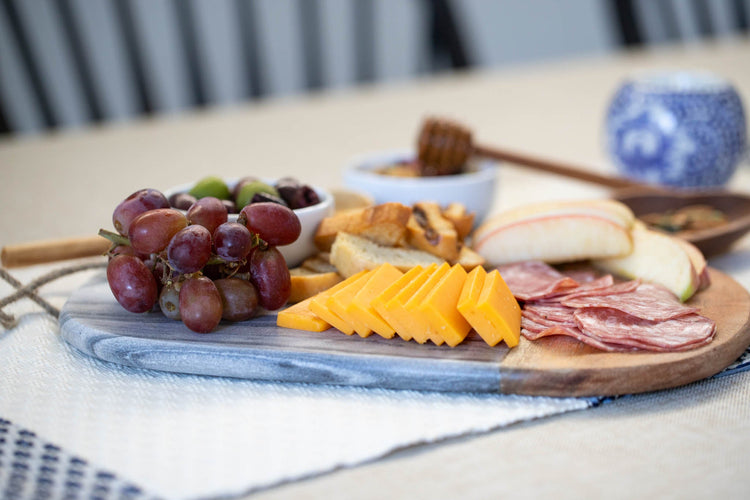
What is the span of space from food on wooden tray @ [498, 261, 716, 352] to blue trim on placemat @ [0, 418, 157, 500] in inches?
18.7

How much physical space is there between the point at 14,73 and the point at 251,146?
5.61 ft

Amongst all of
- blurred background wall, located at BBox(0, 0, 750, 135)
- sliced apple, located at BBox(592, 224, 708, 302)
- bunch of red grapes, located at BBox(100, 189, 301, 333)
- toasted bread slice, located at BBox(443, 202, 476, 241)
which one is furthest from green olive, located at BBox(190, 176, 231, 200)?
blurred background wall, located at BBox(0, 0, 750, 135)

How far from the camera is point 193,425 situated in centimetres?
70

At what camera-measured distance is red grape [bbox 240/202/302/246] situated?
88cm

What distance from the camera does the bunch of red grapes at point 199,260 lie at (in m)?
0.82

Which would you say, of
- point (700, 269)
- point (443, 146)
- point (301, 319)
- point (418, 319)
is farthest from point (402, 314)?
point (443, 146)

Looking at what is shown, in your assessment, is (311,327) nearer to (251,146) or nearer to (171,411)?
(171,411)

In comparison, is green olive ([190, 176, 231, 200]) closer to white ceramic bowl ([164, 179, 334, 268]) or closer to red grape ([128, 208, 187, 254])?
white ceramic bowl ([164, 179, 334, 268])

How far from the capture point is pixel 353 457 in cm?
65

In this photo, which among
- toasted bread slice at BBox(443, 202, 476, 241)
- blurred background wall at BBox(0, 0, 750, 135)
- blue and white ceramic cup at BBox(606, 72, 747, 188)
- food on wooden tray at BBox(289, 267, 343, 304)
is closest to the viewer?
food on wooden tray at BBox(289, 267, 343, 304)

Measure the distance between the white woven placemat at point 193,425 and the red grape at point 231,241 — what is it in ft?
0.48

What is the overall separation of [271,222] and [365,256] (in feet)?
0.48

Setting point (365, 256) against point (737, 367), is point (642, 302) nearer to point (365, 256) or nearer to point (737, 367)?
point (737, 367)

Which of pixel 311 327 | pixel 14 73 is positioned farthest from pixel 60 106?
pixel 311 327
